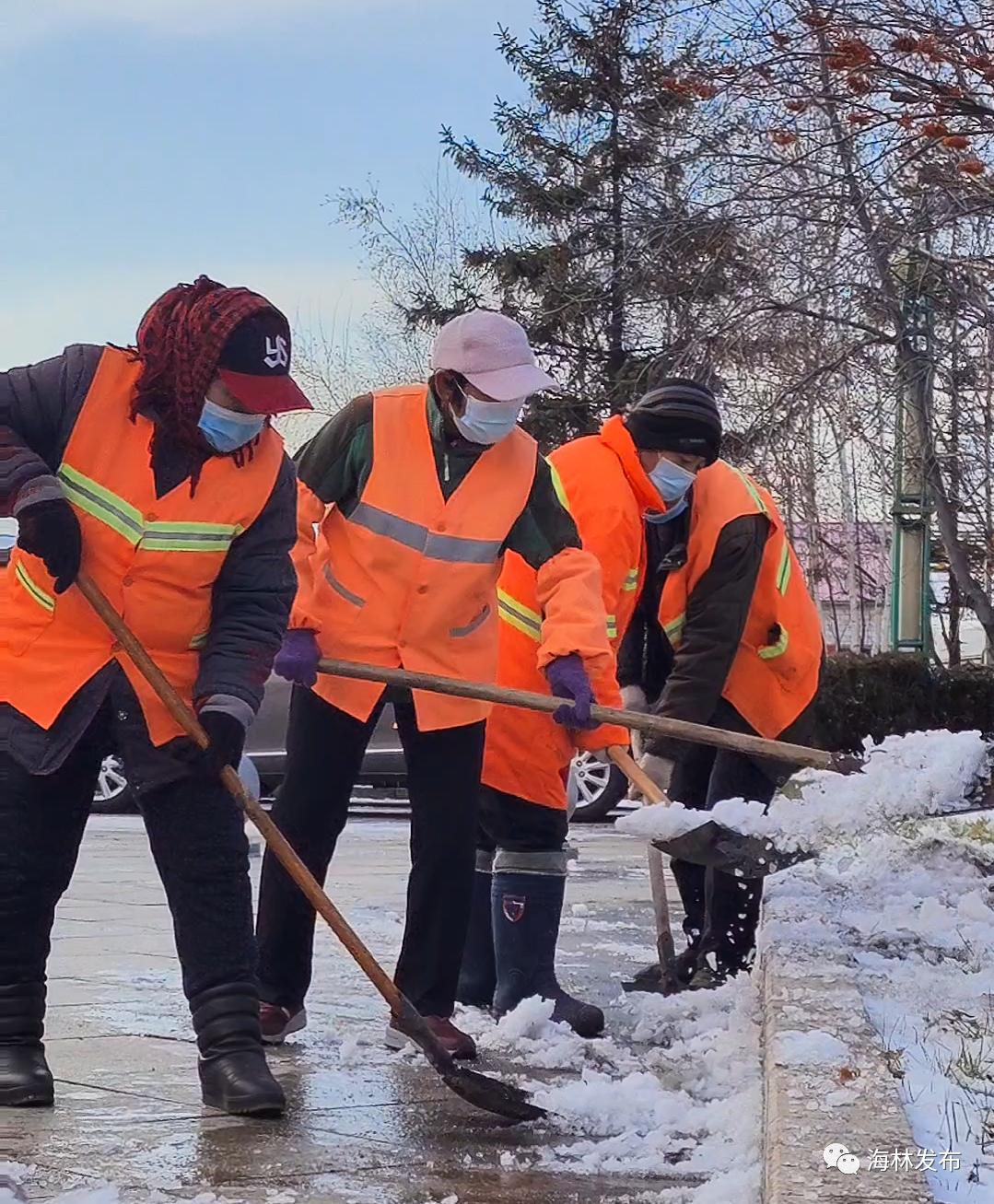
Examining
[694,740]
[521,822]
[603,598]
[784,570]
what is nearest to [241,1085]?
[521,822]

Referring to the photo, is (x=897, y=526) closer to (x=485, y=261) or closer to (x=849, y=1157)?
(x=485, y=261)

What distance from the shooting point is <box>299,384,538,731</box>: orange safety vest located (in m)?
4.90

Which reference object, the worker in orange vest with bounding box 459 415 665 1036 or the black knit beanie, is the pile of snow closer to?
the worker in orange vest with bounding box 459 415 665 1036

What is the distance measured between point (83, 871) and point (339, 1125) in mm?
5602

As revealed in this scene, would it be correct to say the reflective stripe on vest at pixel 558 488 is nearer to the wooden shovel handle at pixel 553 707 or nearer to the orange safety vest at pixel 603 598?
the orange safety vest at pixel 603 598

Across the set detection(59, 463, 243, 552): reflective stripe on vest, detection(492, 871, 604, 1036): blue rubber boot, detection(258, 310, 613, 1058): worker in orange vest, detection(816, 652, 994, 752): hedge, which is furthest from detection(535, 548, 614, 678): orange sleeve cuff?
detection(816, 652, 994, 752): hedge

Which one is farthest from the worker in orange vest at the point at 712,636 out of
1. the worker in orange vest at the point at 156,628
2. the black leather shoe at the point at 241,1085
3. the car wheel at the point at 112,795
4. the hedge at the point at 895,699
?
the hedge at the point at 895,699

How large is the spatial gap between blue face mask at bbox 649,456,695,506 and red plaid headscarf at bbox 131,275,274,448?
1872 mm

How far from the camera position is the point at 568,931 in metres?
7.41

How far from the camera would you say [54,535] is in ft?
12.9

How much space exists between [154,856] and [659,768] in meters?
2.48

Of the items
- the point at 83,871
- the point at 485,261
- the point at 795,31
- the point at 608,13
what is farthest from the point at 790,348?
the point at 485,261

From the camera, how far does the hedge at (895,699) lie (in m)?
15.2

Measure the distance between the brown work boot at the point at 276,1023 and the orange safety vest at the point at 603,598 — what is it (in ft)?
2.88
